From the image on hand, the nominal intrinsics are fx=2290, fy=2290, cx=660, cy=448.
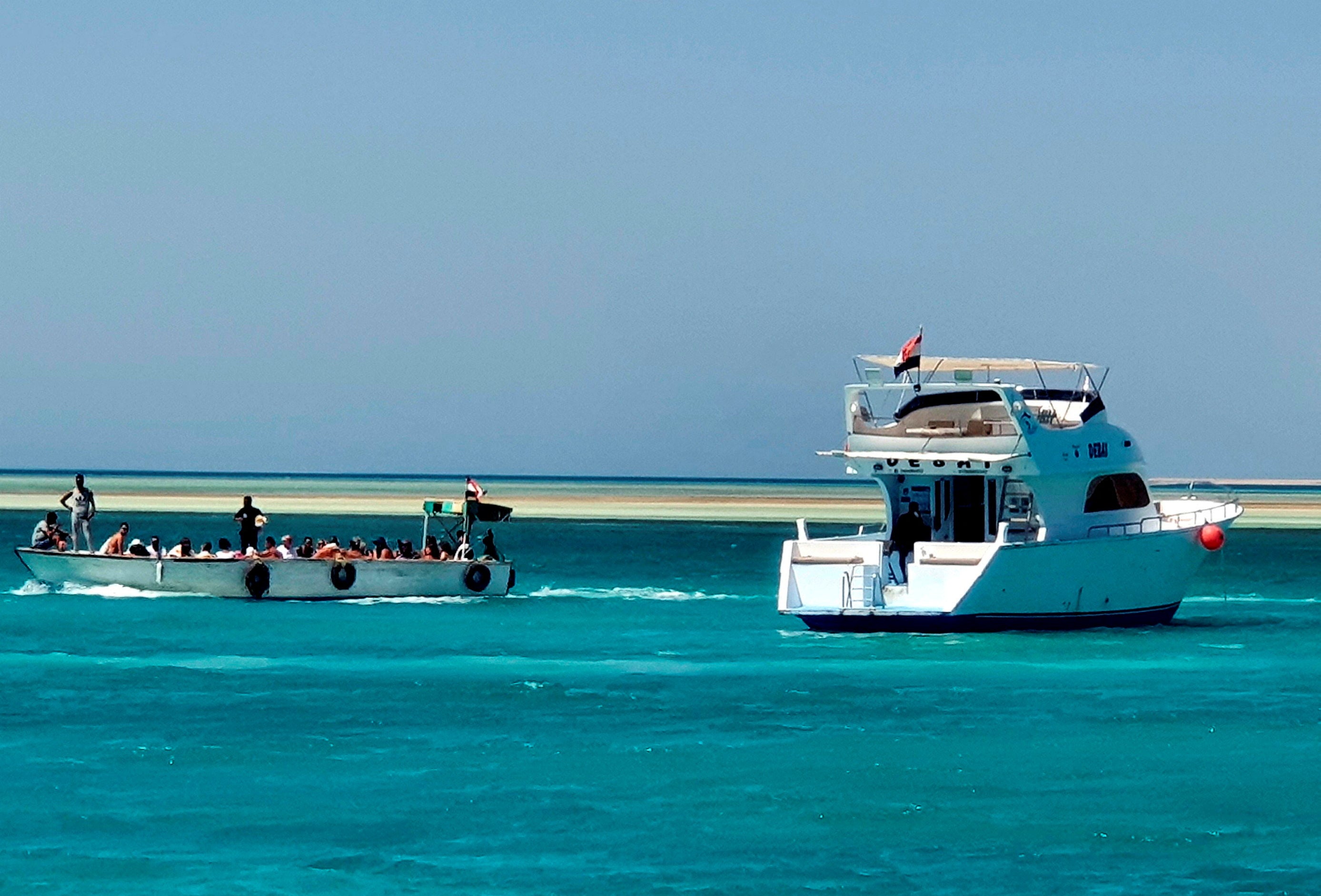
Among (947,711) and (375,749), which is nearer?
(375,749)

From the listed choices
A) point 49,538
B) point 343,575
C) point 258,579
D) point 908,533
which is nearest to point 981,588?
point 908,533

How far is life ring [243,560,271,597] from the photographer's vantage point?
47.0m

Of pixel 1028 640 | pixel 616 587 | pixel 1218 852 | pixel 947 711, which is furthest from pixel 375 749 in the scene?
pixel 616 587

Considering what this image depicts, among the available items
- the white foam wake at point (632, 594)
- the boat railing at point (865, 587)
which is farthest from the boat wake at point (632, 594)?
the boat railing at point (865, 587)

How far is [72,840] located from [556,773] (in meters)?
5.59

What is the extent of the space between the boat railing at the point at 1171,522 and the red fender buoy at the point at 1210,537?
10cm

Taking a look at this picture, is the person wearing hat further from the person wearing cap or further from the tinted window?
the tinted window

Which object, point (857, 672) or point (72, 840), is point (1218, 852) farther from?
point (857, 672)

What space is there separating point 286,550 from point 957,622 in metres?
16.1

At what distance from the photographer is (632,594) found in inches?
2088

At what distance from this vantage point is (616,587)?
56188 mm

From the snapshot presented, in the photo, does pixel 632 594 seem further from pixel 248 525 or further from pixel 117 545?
pixel 117 545

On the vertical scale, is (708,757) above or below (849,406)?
below

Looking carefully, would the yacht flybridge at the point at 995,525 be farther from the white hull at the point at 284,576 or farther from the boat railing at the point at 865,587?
the white hull at the point at 284,576
